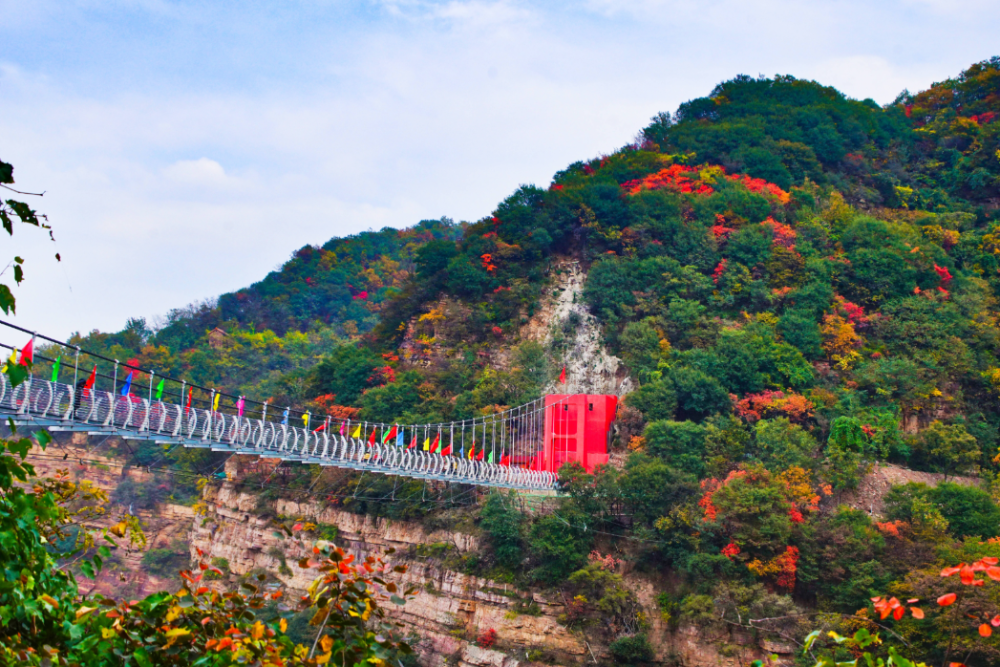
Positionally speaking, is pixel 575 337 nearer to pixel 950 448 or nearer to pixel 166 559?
pixel 950 448

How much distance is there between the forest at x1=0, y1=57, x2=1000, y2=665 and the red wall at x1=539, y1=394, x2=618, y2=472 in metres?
0.64

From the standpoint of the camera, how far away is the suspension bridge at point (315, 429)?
1026 cm

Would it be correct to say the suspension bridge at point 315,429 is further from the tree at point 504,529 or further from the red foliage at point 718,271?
the red foliage at point 718,271

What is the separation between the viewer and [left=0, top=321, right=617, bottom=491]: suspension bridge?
404 inches

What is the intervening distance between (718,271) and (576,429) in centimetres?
701

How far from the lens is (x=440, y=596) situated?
21.6 metres

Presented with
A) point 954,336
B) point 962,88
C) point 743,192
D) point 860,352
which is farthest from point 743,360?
point 962,88

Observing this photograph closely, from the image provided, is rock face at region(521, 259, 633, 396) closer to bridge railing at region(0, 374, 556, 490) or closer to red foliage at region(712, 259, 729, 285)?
red foliage at region(712, 259, 729, 285)

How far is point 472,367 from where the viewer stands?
26812 millimetres

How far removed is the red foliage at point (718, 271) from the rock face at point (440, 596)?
10844 millimetres

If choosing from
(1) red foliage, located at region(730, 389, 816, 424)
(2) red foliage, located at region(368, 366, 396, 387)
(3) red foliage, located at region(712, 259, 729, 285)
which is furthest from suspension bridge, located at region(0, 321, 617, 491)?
(3) red foliage, located at region(712, 259, 729, 285)

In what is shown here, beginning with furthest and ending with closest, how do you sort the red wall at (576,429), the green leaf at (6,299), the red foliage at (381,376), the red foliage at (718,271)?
1. the red foliage at (718,271)
2. the red foliage at (381,376)
3. the red wall at (576,429)
4. the green leaf at (6,299)

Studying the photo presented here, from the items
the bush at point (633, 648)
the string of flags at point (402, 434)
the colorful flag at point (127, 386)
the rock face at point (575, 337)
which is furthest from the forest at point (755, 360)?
the colorful flag at point (127, 386)

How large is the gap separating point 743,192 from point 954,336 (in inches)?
316
